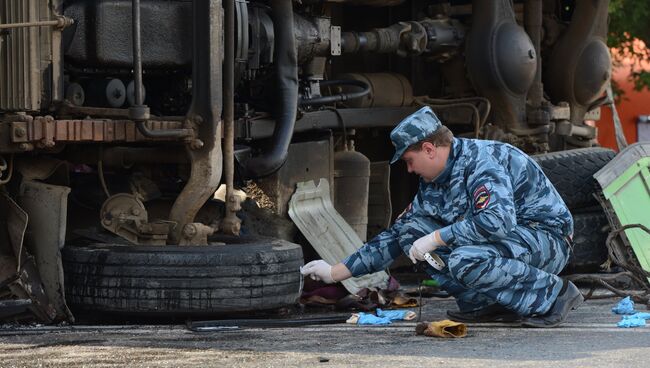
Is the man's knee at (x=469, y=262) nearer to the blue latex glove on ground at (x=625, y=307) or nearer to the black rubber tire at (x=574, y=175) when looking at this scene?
the blue latex glove on ground at (x=625, y=307)

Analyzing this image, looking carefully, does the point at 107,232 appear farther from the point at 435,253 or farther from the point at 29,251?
the point at 435,253

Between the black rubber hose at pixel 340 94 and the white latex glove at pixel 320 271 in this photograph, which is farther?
the black rubber hose at pixel 340 94

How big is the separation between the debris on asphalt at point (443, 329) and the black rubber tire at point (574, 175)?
2.86 metres

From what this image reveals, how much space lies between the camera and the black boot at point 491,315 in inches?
301

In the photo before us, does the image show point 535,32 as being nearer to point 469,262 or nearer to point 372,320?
point 372,320

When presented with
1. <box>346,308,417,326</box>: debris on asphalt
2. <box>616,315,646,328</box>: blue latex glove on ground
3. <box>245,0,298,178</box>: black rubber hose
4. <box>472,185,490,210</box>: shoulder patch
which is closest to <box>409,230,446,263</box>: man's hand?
<box>472,185,490,210</box>: shoulder patch

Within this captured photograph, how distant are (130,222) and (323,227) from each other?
1929mm

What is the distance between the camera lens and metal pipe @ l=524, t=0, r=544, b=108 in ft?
37.9

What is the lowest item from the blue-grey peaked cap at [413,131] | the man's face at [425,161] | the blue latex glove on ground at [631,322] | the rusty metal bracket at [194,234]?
the blue latex glove on ground at [631,322]

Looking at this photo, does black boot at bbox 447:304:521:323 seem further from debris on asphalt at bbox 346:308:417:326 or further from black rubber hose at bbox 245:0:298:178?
black rubber hose at bbox 245:0:298:178

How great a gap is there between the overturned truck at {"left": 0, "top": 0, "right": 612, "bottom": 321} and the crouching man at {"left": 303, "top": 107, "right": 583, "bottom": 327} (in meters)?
0.67

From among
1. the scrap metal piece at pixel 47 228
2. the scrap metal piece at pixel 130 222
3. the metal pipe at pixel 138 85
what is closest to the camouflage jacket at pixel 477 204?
the scrap metal piece at pixel 130 222

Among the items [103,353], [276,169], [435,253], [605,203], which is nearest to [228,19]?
[276,169]

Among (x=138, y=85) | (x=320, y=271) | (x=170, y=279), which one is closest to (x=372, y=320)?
→ (x=320, y=271)
